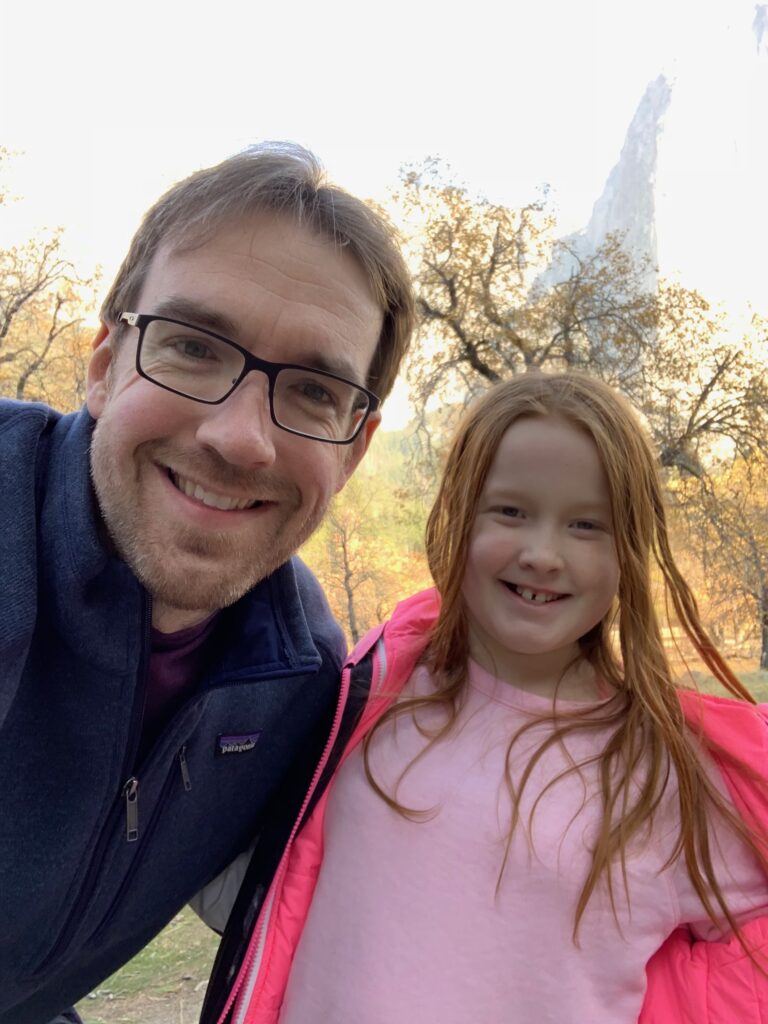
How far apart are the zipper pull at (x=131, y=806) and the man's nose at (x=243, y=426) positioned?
658 mm

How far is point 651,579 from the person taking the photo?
170 centimetres

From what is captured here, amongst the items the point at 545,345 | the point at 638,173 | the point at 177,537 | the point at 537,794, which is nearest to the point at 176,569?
the point at 177,537

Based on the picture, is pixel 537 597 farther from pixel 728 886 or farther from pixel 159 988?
pixel 159 988

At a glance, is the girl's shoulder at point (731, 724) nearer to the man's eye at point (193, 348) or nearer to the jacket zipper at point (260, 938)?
the jacket zipper at point (260, 938)

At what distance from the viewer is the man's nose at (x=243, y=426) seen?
4.39ft

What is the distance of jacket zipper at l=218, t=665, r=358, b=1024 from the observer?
135cm

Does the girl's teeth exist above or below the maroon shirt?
above

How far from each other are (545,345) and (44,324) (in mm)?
9627

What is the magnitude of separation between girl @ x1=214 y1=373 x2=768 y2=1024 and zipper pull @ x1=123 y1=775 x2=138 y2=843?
0.33 meters

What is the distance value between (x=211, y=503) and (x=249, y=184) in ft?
2.36

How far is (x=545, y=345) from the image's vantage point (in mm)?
11992

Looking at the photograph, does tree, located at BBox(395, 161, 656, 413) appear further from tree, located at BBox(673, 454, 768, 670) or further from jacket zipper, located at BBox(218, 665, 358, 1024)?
jacket zipper, located at BBox(218, 665, 358, 1024)

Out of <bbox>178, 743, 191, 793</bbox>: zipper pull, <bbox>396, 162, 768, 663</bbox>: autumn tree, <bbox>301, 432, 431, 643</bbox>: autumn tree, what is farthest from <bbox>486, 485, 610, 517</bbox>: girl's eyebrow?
<bbox>301, 432, 431, 643</bbox>: autumn tree

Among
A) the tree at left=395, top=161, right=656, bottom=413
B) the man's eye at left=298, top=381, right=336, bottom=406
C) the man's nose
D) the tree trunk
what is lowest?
the tree trunk
